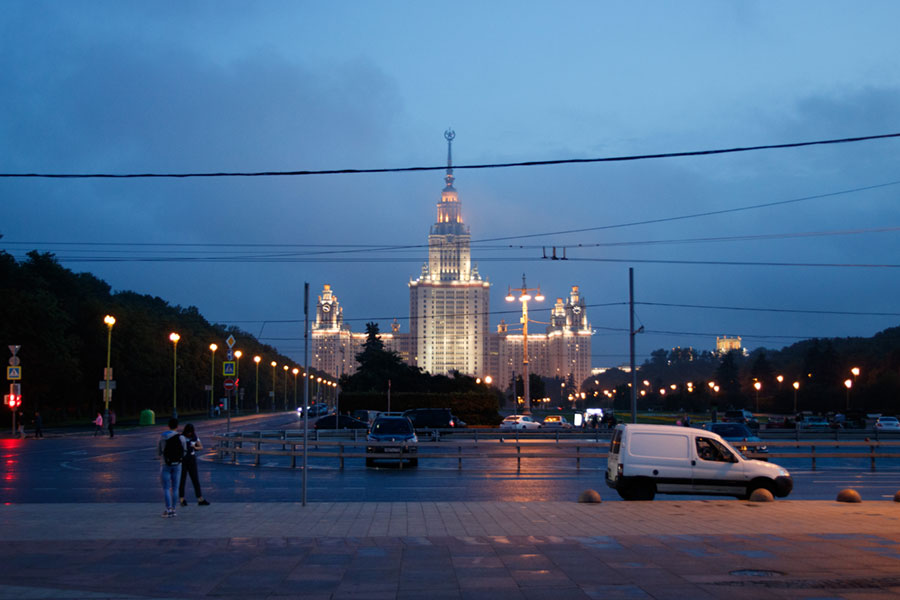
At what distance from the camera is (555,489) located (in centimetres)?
2314

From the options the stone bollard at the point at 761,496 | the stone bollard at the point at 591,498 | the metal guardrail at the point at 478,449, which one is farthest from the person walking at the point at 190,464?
the stone bollard at the point at 761,496

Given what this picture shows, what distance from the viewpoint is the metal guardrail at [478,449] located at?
3002 centimetres

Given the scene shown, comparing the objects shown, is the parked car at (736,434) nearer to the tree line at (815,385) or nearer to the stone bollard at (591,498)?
the stone bollard at (591,498)

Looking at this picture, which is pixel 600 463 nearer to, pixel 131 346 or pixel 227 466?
pixel 227 466

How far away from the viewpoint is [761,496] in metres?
19.0

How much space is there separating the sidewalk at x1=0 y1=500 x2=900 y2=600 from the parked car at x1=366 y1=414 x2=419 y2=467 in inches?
479

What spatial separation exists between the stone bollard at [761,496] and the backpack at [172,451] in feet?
41.2

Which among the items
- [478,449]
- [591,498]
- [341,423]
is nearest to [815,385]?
[341,423]

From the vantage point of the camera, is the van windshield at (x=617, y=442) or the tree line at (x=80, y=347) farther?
the tree line at (x=80, y=347)

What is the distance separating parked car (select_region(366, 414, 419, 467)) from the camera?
30359mm

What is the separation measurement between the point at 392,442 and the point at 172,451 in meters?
14.8

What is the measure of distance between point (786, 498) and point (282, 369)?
181m

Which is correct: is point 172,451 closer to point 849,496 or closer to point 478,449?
point 849,496

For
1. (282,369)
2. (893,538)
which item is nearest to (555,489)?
(893,538)
